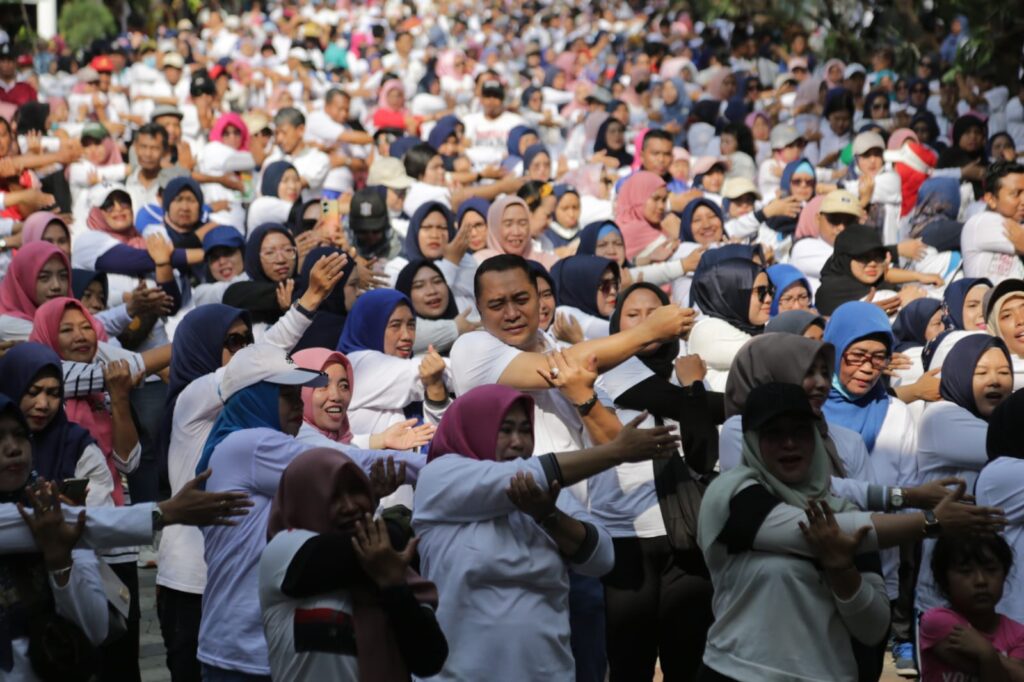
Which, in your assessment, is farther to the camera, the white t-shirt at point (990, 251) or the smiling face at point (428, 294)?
the white t-shirt at point (990, 251)

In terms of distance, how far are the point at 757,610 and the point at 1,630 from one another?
2174mm

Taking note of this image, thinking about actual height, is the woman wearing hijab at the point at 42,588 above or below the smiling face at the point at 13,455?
below

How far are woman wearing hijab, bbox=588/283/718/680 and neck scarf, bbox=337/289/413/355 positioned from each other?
145 centimetres

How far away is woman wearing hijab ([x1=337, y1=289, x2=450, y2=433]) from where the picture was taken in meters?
6.61

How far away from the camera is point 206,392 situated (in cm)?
601

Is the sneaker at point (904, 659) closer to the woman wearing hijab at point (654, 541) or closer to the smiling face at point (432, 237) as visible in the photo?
the woman wearing hijab at point (654, 541)

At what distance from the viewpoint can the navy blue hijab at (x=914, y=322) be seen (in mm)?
8539

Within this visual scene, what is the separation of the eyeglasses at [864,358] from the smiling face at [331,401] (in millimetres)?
2217

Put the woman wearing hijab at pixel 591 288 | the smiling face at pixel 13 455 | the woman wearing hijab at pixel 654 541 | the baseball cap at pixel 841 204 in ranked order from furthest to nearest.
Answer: the baseball cap at pixel 841 204, the woman wearing hijab at pixel 591 288, the woman wearing hijab at pixel 654 541, the smiling face at pixel 13 455

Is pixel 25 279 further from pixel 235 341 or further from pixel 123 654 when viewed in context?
pixel 123 654

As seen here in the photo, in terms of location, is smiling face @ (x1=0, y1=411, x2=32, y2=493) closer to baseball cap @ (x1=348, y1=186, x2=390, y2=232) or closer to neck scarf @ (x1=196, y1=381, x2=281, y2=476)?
neck scarf @ (x1=196, y1=381, x2=281, y2=476)

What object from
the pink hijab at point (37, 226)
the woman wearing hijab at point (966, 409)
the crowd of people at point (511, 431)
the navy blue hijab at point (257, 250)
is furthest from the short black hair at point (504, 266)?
the pink hijab at point (37, 226)

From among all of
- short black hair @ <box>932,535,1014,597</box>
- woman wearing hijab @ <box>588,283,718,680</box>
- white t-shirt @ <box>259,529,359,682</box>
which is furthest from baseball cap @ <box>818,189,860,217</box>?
white t-shirt @ <box>259,529,359,682</box>

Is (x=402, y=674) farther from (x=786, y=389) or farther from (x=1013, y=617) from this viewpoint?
(x=1013, y=617)
